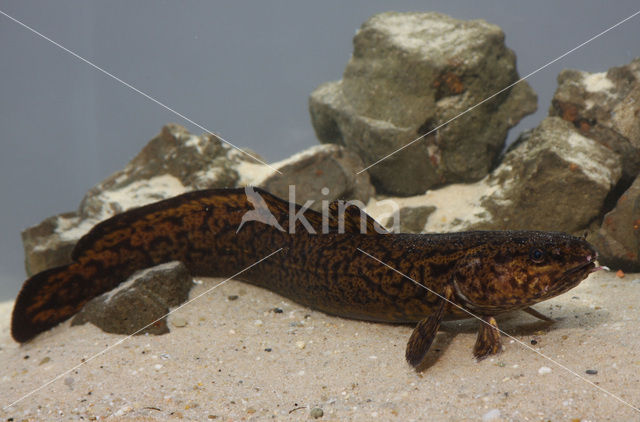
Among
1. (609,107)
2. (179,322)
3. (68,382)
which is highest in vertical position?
(609,107)

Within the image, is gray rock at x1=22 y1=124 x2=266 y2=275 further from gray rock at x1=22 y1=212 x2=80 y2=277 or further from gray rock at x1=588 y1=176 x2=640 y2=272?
gray rock at x1=588 y1=176 x2=640 y2=272

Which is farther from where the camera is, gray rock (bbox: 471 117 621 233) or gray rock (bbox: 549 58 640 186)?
gray rock (bbox: 549 58 640 186)

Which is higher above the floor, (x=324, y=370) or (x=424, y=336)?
(x=424, y=336)

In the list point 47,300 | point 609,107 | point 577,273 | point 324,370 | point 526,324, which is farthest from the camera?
point 609,107

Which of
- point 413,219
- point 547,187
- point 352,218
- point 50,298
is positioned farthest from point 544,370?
point 50,298

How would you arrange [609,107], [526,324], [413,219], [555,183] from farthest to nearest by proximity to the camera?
[413,219], [609,107], [555,183], [526,324]

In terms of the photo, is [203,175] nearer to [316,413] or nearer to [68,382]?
[68,382]

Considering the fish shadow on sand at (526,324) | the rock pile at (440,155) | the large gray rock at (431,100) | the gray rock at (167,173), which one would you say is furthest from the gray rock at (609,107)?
the gray rock at (167,173)

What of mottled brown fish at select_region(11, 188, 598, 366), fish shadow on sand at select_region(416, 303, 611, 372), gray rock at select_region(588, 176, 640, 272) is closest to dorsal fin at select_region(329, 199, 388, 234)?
mottled brown fish at select_region(11, 188, 598, 366)
